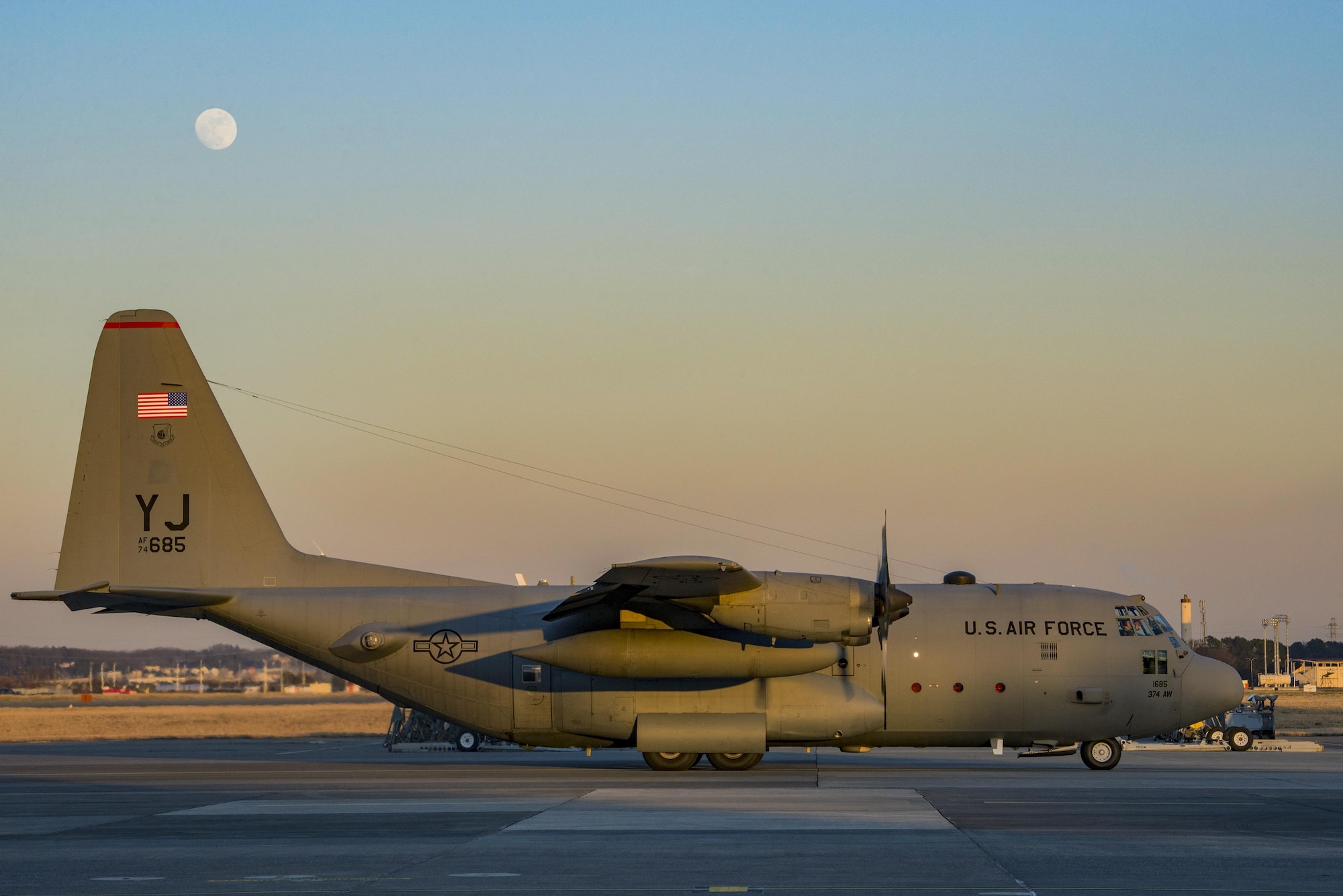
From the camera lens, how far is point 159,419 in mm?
26672

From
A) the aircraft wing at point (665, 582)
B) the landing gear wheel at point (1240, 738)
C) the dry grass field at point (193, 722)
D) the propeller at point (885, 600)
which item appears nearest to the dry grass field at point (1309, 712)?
the landing gear wheel at point (1240, 738)

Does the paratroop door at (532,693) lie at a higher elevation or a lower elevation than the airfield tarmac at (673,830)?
higher

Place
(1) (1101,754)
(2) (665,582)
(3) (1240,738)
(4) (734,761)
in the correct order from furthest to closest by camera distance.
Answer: (3) (1240,738)
(1) (1101,754)
(4) (734,761)
(2) (665,582)

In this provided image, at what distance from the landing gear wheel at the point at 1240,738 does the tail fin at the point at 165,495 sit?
72.1ft

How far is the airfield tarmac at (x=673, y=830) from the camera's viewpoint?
1161 centimetres

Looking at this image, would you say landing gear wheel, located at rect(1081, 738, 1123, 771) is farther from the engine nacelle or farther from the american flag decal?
the american flag decal

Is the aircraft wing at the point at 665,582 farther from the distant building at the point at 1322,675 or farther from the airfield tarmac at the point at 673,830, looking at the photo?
the distant building at the point at 1322,675

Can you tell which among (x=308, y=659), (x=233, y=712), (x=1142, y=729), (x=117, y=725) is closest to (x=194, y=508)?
(x=308, y=659)

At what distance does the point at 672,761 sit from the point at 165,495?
1200 centimetres

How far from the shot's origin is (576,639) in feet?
81.1

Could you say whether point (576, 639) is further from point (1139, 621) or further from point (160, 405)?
point (1139, 621)

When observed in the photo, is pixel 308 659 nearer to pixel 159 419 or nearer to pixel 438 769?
pixel 438 769

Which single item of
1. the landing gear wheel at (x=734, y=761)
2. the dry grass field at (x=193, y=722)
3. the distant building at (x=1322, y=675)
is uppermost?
the landing gear wheel at (x=734, y=761)

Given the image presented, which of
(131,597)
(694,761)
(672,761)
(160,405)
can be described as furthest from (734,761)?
(160,405)
